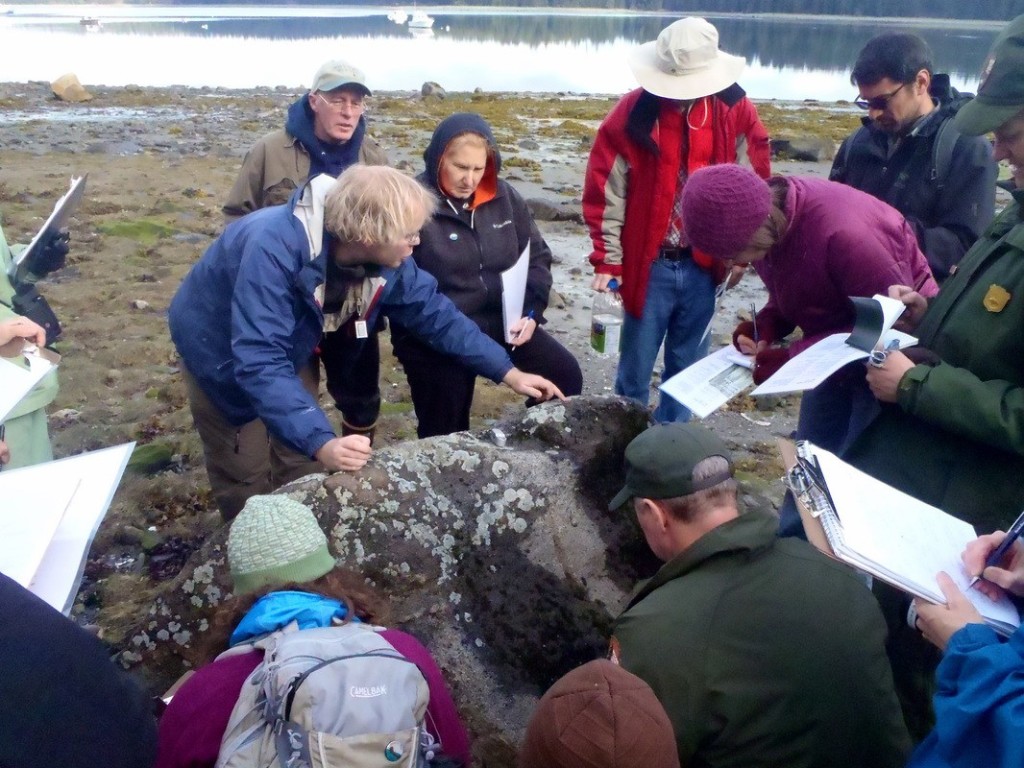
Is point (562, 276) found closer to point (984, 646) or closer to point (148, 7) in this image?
point (984, 646)

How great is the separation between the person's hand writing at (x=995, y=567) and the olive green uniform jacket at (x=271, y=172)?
3.30 m

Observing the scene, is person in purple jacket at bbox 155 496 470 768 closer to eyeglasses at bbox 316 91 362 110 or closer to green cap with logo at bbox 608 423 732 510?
green cap with logo at bbox 608 423 732 510

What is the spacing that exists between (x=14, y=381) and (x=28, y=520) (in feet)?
2.08

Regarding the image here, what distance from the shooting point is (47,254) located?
3.40 m

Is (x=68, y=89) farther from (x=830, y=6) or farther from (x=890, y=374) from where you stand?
(x=830, y=6)

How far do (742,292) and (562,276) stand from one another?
187 centimetres

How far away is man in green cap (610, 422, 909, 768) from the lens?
6.25ft

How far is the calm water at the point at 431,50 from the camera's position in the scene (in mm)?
40531

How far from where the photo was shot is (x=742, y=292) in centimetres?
852

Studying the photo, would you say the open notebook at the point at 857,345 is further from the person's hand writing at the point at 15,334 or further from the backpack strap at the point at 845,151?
the person's hand writing at the point at 15,334

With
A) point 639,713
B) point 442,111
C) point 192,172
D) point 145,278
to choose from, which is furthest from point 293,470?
point 442,111

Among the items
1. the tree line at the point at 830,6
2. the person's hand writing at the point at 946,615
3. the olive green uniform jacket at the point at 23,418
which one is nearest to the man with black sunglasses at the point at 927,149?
the person's hand writing at the point at 946,615

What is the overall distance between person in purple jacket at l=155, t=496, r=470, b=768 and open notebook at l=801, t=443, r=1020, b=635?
1.00 meters

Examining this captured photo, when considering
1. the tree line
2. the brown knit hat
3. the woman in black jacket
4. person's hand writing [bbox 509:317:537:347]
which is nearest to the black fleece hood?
the woman in black jacket
